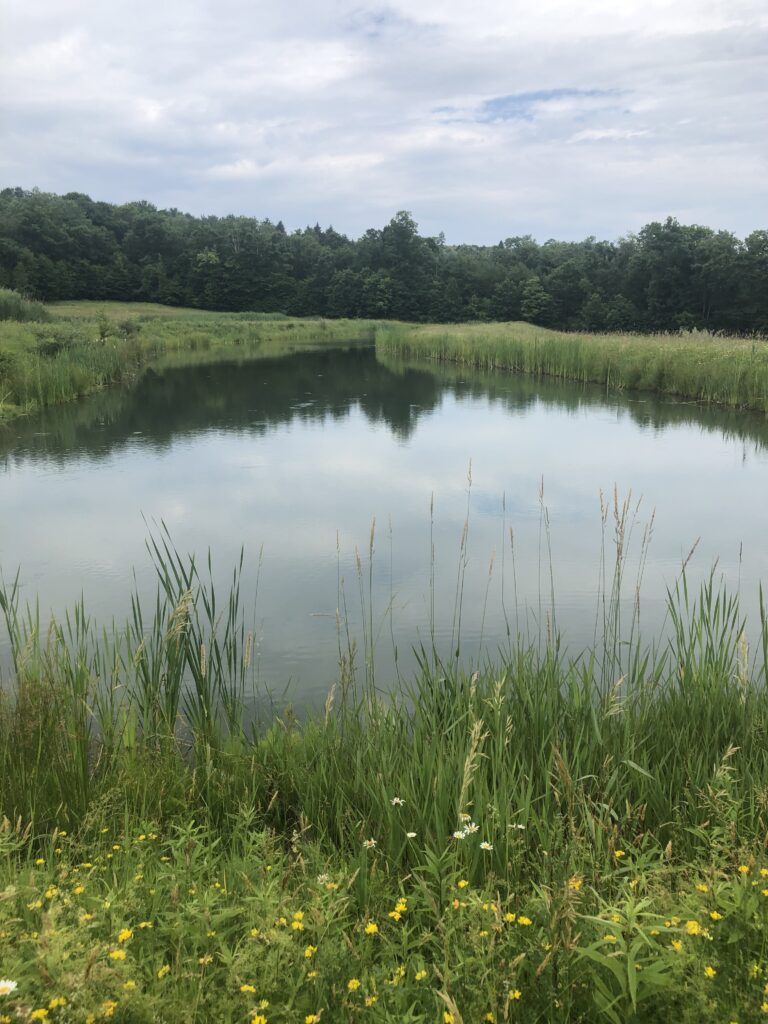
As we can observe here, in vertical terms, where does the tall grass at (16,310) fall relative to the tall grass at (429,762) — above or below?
above

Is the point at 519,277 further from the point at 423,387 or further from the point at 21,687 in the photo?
the point at 21,687

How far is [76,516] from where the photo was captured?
6418mm

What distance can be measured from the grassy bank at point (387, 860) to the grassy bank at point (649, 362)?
1101 centimetres

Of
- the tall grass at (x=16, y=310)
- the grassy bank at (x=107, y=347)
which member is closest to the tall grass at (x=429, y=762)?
the grassy bank at (x=107, y=347)

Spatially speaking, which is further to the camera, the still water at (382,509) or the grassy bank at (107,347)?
the grassy bank at (107,347)

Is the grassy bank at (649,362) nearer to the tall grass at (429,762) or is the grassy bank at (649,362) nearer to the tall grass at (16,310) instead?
the tall grass at (429,762)

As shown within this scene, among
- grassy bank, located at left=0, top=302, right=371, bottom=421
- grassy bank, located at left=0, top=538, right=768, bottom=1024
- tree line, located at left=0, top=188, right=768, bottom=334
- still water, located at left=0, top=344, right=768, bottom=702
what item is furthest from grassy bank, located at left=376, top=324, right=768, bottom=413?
tree line, located at left=0, top=188, right=768, bottom=334

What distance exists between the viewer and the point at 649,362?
1480 cm

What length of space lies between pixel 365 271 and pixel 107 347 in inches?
1501

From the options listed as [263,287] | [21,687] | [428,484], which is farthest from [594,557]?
[263,287]

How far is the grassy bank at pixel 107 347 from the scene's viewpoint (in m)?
12.1

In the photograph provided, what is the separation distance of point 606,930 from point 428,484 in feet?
20.9

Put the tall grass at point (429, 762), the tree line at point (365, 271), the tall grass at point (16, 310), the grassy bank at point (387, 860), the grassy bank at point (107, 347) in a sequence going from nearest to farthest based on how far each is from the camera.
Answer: the grassy bank at point (387, 860) → the tall grass at point (429, 762) → the grassy bank at point (107, 347) → the tall grass at point (16, 310) → the tree line at point (365, 271)

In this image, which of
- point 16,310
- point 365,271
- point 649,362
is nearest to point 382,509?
point 649,362
